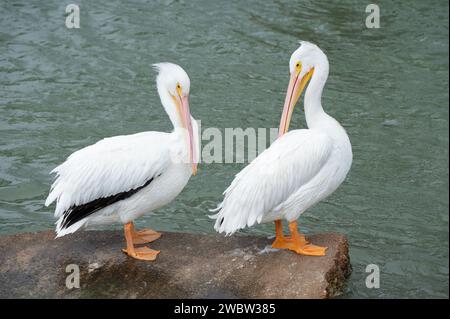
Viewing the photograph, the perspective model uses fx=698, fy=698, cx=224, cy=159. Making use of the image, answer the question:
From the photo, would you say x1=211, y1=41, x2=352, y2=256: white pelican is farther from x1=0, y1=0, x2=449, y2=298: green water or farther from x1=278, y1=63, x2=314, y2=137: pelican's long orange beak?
x1=0, y1=0, x2=449, y2=298: green water

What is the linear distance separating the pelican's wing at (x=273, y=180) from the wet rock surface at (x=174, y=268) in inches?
12.5

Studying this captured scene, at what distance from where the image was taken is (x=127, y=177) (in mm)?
5723

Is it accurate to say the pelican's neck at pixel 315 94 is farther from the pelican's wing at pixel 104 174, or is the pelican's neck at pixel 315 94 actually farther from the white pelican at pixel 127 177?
the pelican's wing at pixel 104 174

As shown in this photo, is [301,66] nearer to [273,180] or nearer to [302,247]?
[273,180]

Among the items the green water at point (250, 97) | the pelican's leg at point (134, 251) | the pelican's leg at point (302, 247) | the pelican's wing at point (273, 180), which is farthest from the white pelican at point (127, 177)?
the green water at point (250, 97)

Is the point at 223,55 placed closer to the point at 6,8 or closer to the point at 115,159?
the point at 6,8

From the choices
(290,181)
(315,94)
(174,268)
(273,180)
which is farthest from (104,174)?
(315,94)

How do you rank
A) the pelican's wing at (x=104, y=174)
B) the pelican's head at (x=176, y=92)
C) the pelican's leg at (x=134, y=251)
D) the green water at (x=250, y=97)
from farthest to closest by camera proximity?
the green water at (x=250, y=97)
the pelican's head at (x=176, y=92)
the pelican's leg at (x=134, y=251)
the pelican's wing at (x=104, y=174)

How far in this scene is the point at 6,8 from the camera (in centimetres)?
1298

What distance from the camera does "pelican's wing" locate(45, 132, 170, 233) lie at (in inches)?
223

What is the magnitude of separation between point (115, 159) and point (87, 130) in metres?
3.96

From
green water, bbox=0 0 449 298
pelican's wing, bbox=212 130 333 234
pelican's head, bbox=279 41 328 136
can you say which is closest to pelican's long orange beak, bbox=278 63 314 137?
pelican's head, bbox=279 41 328 136

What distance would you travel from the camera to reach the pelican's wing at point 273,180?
571cm

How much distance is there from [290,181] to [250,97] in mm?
4778
